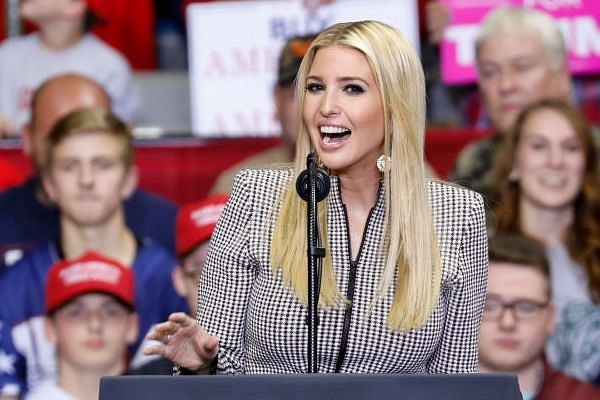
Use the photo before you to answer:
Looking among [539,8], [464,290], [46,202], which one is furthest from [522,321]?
[464,290]

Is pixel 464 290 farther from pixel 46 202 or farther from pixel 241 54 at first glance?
pixel 46 202

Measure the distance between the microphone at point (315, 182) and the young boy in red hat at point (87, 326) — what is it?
8.67 ft

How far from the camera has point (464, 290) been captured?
2.60 metres

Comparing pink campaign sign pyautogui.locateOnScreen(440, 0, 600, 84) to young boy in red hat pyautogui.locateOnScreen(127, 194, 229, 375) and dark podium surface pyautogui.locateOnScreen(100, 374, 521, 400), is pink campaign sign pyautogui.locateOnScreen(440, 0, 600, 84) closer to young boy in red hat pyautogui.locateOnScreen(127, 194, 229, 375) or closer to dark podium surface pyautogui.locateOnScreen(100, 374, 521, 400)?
young boy in red hat pyautogui.locateOnScreen(127, 194, 229, 375)

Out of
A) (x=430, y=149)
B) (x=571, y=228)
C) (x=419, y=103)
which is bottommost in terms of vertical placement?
(x=571, y=228)

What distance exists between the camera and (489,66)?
5094 mm

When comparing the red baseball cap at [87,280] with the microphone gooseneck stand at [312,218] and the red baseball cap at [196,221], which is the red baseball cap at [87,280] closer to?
the red baseball cap at [196,221]

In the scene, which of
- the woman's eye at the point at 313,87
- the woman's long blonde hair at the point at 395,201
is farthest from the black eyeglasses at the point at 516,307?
the woman's eye at the point at 313,87

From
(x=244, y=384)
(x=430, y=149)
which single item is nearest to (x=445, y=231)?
(x=244, y=384)

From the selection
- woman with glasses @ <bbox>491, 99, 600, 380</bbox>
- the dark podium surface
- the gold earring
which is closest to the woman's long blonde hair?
the gold earring

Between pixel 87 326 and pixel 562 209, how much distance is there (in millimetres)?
1843

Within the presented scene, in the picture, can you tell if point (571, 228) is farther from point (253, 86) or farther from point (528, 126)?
point (253, 86)

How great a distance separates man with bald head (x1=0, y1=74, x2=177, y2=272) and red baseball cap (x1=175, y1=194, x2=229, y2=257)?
81 mm

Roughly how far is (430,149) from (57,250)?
1.47 meters
